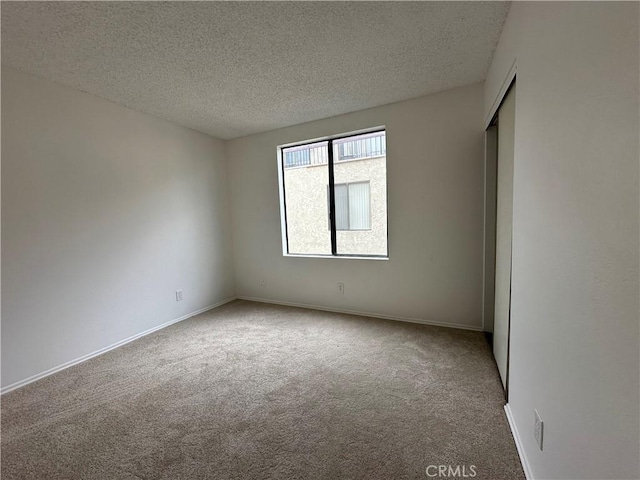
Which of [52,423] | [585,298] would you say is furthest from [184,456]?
[585,298]

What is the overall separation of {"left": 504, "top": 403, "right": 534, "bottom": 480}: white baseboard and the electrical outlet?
21 cm

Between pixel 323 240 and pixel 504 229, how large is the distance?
7.42ft

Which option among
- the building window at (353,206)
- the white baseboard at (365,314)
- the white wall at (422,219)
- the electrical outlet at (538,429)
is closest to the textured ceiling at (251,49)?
the white wall at (422,219)

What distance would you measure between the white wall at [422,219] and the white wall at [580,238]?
56.5 inches

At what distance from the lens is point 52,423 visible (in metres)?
1.80

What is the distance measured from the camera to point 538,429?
3.95 ft

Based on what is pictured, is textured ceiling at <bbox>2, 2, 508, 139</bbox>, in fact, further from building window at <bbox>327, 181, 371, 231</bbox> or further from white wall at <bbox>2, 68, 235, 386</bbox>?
building window at <bbox>327, 181, 371, 231</bbox>

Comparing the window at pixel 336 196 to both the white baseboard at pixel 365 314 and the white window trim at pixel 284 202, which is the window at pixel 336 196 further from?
the white baseboard at pixel 365 314

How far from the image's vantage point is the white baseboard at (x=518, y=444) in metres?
1.31

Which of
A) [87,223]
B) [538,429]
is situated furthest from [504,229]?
[87,223]

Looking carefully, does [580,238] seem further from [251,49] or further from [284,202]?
[284,202]

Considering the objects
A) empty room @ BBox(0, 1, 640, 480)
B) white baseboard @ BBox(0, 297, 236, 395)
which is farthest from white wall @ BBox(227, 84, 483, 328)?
white baseboard @ BBox(0, 297, 236, 395)

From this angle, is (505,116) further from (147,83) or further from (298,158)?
(147,83)

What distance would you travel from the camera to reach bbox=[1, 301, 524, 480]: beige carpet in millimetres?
1440
